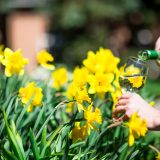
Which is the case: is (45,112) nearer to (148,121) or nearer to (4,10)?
(148,121)

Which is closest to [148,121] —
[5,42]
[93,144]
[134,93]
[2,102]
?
[134,93]

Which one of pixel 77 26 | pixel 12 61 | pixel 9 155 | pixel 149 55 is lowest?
pixel 77 26

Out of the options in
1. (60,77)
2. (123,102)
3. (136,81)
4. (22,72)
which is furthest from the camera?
(60,77)

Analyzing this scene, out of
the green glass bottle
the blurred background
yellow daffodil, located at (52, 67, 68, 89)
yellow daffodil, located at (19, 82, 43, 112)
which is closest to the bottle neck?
the green glass bottle

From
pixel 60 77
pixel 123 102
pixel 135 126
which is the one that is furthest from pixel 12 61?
pixel 135 126

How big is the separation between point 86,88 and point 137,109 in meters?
0.42

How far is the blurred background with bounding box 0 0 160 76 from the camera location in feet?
59.6

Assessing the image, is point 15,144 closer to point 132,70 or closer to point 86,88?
point 86,88

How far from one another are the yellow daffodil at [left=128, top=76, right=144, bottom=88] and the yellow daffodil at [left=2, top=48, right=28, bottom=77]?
2.40ft

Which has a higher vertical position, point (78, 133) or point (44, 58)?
point (44, 58)

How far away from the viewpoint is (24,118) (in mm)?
3066

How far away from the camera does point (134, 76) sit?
263 centimetres

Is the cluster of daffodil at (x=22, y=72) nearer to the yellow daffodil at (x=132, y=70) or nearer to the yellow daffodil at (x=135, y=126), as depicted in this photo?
the yellow daffodil at (x=132, y=70)

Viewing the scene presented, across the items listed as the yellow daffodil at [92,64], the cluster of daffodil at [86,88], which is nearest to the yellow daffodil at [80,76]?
the cluster of daffodil at [86,88]
